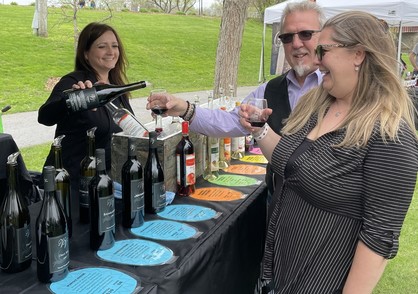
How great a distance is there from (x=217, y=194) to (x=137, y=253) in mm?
736

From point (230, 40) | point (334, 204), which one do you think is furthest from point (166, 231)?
point (230, 40)

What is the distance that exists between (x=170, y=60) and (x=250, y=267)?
716 inches

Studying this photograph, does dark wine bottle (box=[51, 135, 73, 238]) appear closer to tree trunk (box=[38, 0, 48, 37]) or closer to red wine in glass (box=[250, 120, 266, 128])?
red wine in glass (box=[250, 120, 266, 128])

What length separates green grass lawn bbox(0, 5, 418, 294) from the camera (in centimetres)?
412

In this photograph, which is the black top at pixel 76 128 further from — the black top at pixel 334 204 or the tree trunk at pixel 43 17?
the tree trunk at pixel 43 17

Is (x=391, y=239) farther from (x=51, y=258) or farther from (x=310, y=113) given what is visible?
(x=51, y=258)

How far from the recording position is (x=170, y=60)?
1970cm

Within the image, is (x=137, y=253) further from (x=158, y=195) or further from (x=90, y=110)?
(x=90, y=110)

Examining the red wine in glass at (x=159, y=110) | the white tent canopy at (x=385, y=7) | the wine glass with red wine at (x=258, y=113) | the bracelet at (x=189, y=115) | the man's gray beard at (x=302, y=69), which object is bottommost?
the bracelet at (x=189, y=115)

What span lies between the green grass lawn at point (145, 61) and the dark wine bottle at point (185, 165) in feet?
6.76

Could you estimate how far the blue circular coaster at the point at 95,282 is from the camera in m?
1.27

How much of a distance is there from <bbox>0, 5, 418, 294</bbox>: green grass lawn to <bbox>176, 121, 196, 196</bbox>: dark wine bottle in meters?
2.06

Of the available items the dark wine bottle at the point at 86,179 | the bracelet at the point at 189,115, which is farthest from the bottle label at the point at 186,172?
the dark wine bottle at the point at 86,179

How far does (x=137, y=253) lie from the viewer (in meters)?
1.51
